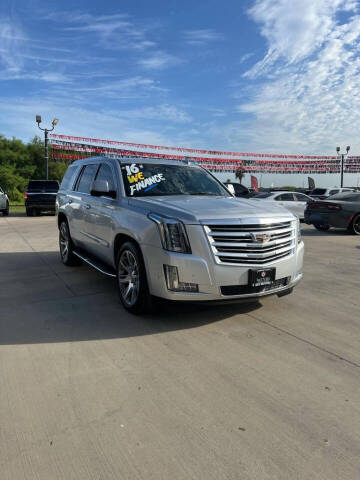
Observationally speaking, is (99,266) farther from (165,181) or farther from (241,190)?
(241,190)

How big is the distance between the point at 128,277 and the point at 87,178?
2.47m

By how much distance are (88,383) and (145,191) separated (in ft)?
8.61

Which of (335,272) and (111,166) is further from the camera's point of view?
(335,272)

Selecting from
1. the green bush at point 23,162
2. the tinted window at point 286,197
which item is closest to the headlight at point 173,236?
the tinted window at point 286,197

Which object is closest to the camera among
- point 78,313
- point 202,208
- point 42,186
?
Result: point 202,208

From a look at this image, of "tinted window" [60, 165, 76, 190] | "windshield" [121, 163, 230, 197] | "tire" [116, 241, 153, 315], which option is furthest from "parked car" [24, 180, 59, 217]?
"tire" [116, 241, 153, 315]

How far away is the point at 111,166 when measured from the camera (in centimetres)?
534

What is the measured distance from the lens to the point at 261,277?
12.5ft

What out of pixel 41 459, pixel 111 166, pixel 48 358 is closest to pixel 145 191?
pixel 111 166

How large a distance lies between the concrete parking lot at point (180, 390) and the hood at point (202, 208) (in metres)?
1.16

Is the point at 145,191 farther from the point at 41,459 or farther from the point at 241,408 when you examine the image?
the point at 41,459

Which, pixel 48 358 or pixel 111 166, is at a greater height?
pixel 111 166

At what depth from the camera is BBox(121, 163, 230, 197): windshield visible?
491 cm

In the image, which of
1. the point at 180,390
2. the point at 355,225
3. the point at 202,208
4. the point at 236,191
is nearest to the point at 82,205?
the point at 202,208
